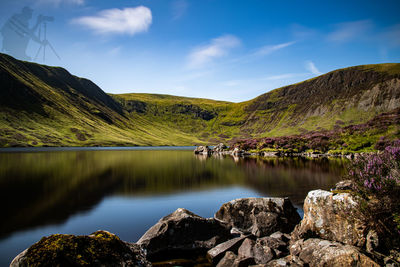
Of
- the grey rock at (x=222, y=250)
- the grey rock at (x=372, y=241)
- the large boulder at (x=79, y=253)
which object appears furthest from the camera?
the grey rock at (x=222, y=250)

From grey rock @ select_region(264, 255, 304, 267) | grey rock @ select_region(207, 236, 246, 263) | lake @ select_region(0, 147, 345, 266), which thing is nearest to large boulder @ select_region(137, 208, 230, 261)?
grey rock @ select_region(207, 236, 246, 263)

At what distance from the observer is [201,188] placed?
28.9 m

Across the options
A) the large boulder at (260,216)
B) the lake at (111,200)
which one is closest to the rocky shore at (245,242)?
the large boulder at (260,216)

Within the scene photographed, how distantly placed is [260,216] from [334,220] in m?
5.21

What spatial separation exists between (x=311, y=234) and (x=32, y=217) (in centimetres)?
1895

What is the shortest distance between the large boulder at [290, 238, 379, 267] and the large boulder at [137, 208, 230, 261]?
4.54 metres

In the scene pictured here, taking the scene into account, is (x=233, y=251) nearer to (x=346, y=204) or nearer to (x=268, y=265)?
(x=268, y=265)

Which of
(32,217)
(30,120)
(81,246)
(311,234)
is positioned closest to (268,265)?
(311,234)

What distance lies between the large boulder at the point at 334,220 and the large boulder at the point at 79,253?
8585mm

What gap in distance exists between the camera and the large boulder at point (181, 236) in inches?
484

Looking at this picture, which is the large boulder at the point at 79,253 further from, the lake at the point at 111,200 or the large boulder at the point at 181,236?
the lake at the point at 111,200

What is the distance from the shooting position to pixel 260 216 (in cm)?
1541

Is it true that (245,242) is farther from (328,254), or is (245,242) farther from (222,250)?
(328,254)

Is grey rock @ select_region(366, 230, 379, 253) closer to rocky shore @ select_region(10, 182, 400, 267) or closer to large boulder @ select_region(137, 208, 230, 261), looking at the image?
rocky shore @ select_region(10, 182, 400, 267)
